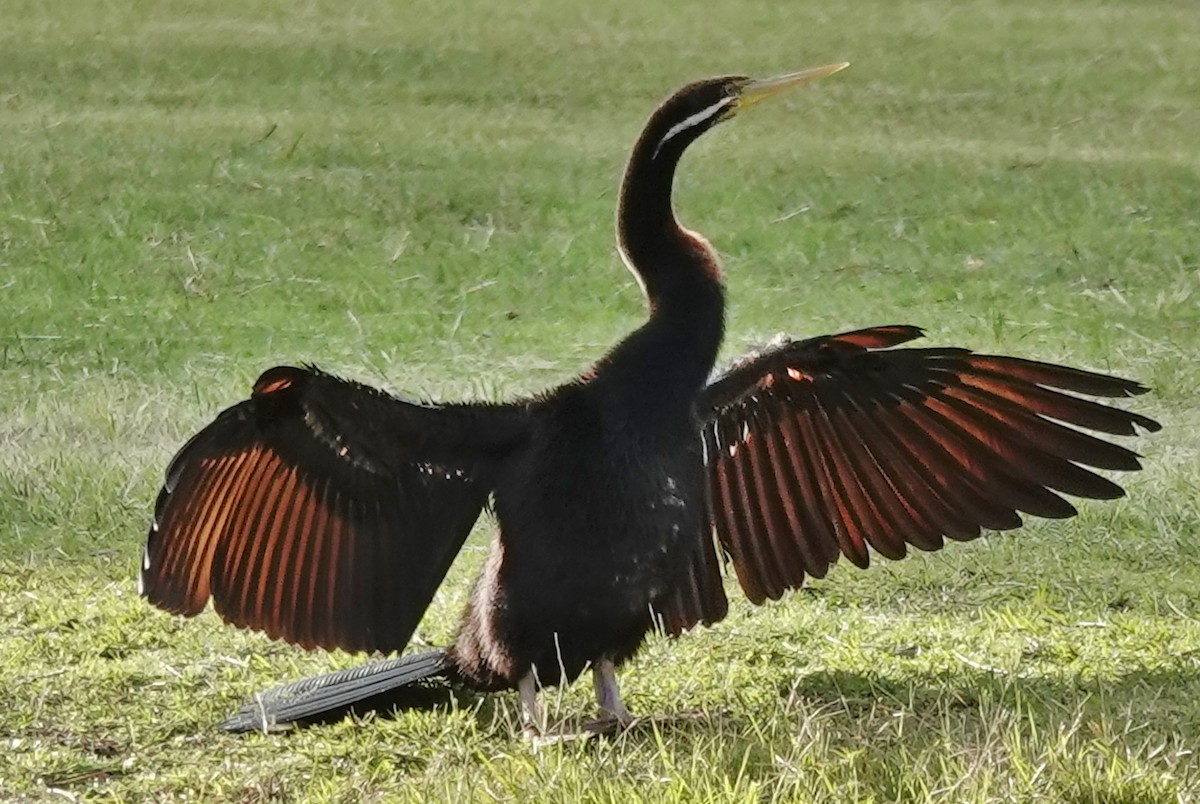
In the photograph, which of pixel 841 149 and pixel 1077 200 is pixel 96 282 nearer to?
pixel 841 149

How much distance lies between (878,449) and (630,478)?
58 cm

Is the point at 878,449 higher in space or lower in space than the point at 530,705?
higher

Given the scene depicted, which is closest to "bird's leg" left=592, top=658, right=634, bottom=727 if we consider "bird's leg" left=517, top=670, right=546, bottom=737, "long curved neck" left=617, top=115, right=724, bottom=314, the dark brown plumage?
the dark brown plumage

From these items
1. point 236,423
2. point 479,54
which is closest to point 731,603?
point 236,423

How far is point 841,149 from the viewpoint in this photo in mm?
10234

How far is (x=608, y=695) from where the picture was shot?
13.5 ft

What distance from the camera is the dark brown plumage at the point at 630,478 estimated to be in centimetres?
391

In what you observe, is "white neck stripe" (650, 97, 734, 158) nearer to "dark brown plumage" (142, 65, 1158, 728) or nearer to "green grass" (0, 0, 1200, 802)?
"dark brown plumage" (142, 65, 1158, 728)

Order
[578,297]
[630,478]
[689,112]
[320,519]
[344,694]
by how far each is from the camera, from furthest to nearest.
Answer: [578,297], [344,694], [689,112], [320,519], [630,478]

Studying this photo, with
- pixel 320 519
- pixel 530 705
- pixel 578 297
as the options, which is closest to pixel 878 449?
pixel 530 705

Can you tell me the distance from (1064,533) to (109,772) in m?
3.02

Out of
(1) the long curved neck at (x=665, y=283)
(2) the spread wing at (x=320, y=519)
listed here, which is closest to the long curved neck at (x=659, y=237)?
(1) the long curved neck at (x=665, y=283)

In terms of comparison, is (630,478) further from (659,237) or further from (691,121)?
(691,121)

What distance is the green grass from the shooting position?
409 cm
